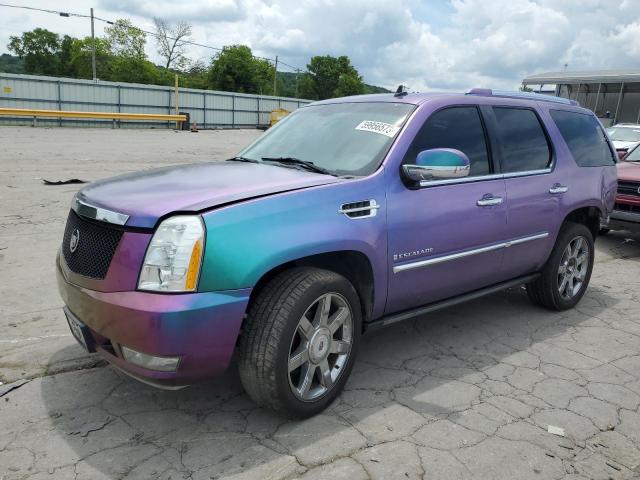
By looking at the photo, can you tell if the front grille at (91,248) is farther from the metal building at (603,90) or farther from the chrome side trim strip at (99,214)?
the metal building at (603,90)

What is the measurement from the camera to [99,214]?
2.78 metres

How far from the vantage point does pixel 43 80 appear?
30141mm

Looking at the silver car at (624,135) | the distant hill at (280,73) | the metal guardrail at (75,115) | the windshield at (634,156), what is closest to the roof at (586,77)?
the silver car at (624,135)

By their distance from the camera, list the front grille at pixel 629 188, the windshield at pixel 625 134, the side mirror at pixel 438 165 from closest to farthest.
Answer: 1. the side mirror at pixel 438 165
2. the front grille at pixel 629 188
3. the windshield at pixel 625 134

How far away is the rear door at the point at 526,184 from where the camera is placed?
13.7ft

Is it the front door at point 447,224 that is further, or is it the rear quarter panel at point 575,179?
the rear quarter panel at point 575,179

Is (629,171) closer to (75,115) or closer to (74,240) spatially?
(74,240)

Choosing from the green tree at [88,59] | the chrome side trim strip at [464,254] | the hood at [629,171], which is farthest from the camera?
the green tree at [88,59]

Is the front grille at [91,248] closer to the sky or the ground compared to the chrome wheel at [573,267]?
closer to the sky

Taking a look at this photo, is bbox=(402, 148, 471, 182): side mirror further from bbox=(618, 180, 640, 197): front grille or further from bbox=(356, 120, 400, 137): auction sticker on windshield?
bbox=(618, 180, 640, 197): front grille

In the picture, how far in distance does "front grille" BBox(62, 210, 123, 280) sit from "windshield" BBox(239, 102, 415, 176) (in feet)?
4.49

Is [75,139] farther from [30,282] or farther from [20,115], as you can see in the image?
[30,282]

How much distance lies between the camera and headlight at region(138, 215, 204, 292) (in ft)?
8.26

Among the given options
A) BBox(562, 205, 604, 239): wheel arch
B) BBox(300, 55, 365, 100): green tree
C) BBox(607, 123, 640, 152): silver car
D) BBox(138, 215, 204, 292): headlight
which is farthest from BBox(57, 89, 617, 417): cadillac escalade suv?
BBox(300, 55, 365, 100): green tree
